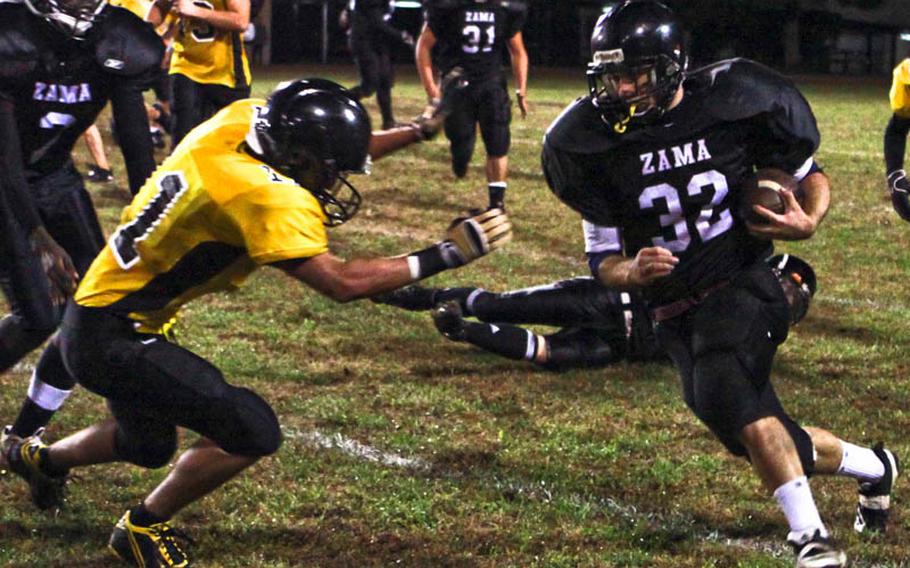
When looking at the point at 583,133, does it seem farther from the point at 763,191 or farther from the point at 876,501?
the point at 876,501

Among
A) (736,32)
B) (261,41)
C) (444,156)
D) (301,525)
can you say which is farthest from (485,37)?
(736,32)

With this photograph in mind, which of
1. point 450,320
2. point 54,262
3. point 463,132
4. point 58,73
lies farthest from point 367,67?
point 54,262

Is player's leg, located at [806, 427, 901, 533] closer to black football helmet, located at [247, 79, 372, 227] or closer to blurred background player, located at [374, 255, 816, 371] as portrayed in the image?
black football helmet, located at [247, 79, 372, 227]

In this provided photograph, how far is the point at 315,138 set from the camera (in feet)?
11.2

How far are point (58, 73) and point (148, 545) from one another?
1.59 metres

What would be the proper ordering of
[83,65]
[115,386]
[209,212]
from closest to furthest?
[209,212], [115,386], [83,65]

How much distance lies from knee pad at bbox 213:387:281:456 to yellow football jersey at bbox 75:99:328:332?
31 centimetres

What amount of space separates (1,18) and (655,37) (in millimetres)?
2003

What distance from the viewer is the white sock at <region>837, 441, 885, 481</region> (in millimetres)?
3955

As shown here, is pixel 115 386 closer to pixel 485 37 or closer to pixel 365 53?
pixel 485 37

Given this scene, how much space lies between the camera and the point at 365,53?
12617 mm

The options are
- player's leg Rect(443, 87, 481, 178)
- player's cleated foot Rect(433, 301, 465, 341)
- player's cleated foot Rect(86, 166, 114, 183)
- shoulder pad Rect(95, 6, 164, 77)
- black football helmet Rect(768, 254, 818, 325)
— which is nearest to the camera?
black football helmet Rect(768, 254, 818, 325)

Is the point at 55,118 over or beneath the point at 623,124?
beneath

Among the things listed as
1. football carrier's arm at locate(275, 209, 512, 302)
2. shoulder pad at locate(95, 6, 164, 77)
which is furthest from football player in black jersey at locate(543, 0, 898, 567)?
shoulder pad at locate(95, 6, 164, 77)
